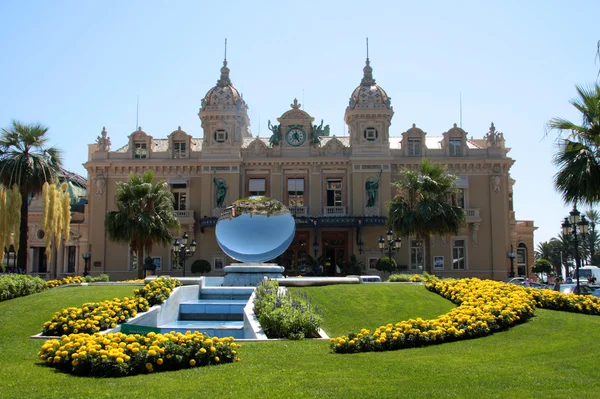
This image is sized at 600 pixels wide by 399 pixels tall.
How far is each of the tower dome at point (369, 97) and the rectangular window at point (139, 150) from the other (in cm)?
1700

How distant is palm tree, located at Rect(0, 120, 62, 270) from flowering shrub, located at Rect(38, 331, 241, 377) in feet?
71.3

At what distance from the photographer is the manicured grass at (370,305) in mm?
18641

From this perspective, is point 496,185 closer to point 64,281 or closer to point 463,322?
point 64,281

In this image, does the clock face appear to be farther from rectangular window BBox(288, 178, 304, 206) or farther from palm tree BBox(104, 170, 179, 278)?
palm tree BBox(104, 170, 179, 278)

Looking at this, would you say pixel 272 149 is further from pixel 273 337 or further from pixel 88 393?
pixel 88 393

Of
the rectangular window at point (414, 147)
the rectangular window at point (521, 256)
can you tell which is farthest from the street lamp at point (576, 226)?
the rectangular window at point (521, 256)

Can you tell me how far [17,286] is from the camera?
2314 cm

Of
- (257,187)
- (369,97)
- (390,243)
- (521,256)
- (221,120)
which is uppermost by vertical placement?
(369,97)

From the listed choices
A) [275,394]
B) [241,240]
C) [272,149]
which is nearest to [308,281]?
[241,240]

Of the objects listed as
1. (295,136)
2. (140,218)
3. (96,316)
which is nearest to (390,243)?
(140,218)

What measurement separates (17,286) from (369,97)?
114 feet

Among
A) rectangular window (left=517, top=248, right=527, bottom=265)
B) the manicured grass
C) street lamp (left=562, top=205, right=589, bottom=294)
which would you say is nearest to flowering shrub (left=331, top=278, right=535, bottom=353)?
the manicured grass

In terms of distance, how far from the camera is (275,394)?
9.24 m

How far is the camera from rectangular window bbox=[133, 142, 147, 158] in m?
53.2
